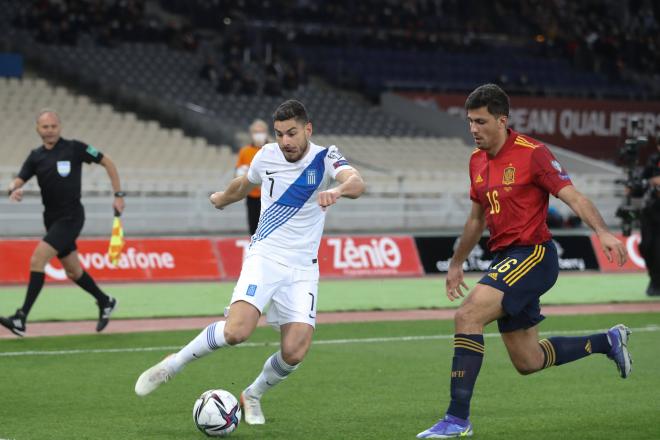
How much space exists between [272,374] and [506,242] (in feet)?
6.20

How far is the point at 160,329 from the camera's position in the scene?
1475cm

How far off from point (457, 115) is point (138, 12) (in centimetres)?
1104

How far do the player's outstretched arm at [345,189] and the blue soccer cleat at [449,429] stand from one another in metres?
1.58

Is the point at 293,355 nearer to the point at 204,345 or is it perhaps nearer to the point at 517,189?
the point at 204,345

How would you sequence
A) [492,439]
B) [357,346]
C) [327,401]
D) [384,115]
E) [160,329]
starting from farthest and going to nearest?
[384,115] → [160,329] → [357,346] → [327,401] → [492,439]

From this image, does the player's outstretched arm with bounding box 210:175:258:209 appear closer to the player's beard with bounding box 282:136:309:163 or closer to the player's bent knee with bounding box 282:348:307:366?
the player's beard with bounding box 282:136:309:163

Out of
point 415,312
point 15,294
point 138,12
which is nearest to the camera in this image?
point 415,312

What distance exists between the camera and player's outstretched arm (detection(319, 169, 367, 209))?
7.71 meters

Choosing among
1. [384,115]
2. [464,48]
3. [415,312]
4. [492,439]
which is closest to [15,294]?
[415,312]

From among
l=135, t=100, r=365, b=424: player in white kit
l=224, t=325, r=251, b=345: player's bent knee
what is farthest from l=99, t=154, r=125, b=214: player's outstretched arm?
l=224, t=325, r=251, b=345: player's bent knee

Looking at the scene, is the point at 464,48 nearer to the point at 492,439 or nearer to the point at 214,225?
the point at 214,225

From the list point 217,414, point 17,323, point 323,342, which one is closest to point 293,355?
point 217,414

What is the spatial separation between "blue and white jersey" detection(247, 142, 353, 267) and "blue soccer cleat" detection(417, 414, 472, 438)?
156 centimetres

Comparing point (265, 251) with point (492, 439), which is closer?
point (492, 439)
